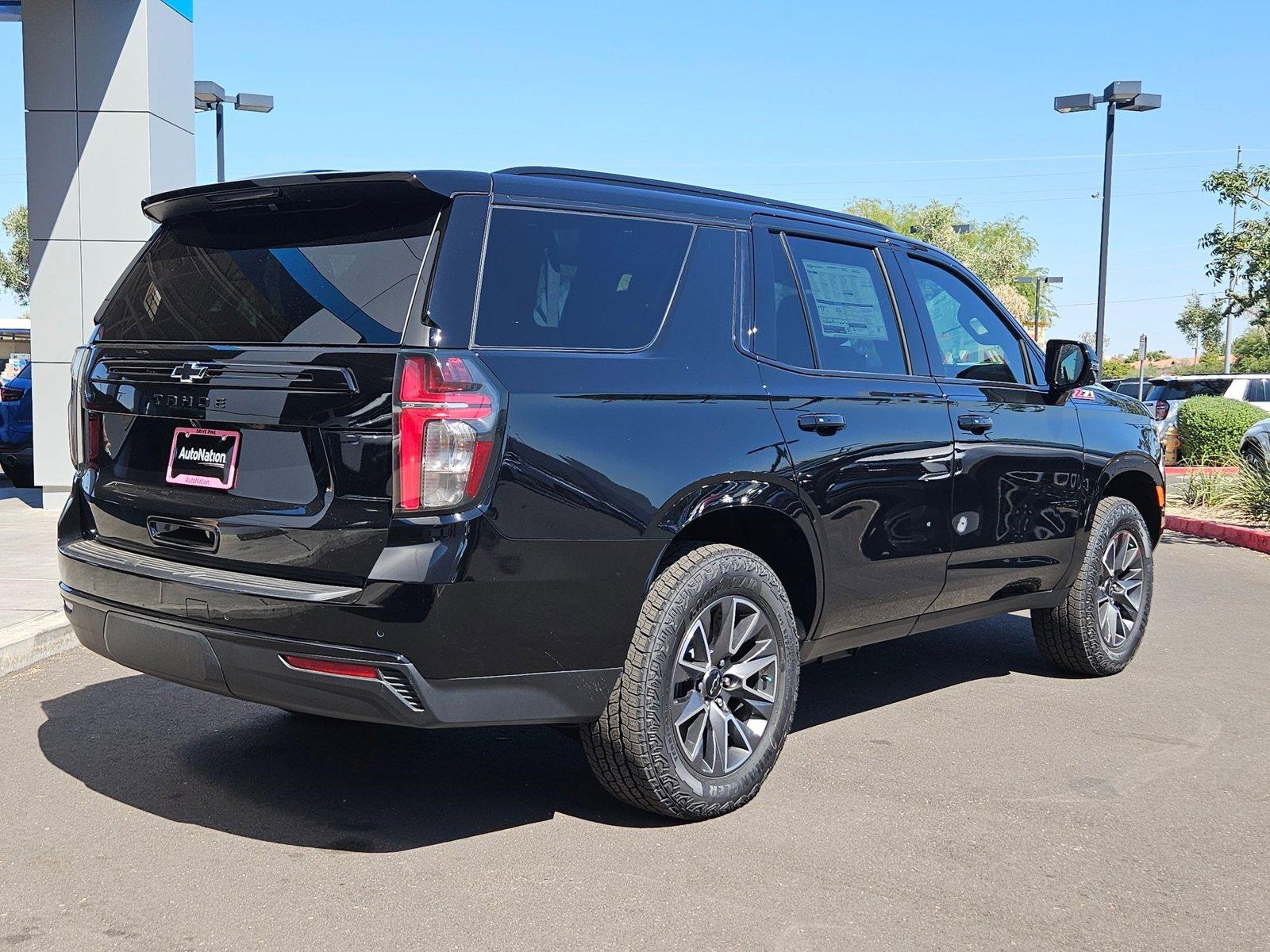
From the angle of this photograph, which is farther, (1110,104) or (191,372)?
(1110,104)

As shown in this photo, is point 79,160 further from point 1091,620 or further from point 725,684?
point 725,684

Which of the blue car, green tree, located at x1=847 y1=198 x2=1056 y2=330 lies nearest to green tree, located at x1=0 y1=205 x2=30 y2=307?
green tree, located at x1=847 y1=198 x2=1056 y2=330

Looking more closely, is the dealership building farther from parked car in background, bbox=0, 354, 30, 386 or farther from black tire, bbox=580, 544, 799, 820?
black tire, bbox=580, 544, 799, 820

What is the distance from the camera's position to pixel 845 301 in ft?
16.3

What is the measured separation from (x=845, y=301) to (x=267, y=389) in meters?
2.27

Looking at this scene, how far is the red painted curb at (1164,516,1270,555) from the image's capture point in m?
11.8

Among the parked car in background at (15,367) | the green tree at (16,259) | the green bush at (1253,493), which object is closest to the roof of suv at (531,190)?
the green bush at (1253,493)

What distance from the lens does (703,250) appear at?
4.40 m

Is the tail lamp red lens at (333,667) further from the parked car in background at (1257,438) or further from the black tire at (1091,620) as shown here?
the parked car in background at (1257,438)

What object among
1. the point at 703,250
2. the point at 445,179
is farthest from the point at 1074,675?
the point at 445,179

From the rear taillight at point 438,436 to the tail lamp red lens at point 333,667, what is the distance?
444 mm

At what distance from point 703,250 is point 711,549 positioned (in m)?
1.02

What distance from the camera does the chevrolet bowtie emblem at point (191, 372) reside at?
380 centimetres

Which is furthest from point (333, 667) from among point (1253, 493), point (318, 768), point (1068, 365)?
point (1253, 493)
